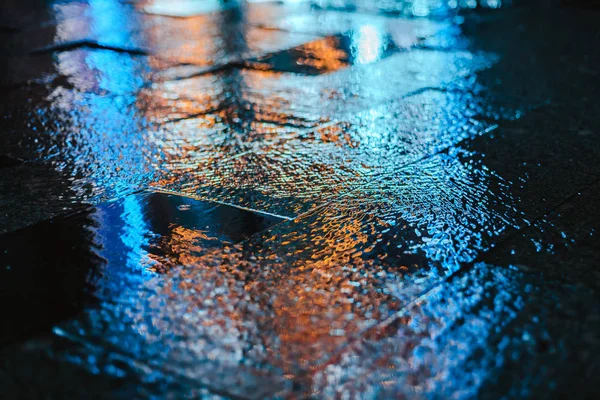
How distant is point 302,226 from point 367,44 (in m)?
3.25

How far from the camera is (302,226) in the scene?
236 centimetres

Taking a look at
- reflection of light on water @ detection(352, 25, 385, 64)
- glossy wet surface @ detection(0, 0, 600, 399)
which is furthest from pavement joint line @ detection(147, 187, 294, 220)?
reflection of light on water @ detection(352, 25, 385, 64)

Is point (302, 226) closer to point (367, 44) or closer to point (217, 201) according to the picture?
point (217, 201)

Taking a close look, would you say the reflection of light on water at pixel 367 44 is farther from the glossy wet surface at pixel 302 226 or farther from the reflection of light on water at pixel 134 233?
the reflection of light on water at pixel 134 233

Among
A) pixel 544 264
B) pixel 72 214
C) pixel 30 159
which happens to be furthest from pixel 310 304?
pixel 30 159

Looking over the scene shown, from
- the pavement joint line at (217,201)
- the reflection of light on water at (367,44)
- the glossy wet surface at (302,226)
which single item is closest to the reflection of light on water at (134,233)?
the glossy wet surface at (302,226)

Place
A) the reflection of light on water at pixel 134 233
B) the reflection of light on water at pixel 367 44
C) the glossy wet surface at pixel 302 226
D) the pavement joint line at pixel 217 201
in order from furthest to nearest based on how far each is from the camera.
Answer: the reflection of light on water at pixel 367 44 → the pavement joint line at pixel 217 201 → the reflection of light on water at pixel 134 233 → the glossy wet surface at pixel 302 226

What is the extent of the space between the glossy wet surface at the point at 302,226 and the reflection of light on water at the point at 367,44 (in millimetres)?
93

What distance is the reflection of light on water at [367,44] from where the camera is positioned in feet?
16.0

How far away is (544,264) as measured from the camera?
2049 mm

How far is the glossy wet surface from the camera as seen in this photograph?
1.65 m

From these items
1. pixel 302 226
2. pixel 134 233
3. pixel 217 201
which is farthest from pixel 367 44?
pixel 134 233

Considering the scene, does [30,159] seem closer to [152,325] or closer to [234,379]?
[152,325]

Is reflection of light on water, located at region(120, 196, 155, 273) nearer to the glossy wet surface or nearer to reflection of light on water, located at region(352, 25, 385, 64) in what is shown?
the glossy wet surface
